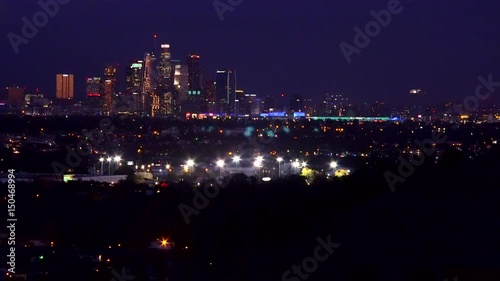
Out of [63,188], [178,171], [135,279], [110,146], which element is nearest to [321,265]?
[135,279]

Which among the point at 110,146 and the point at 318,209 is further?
the point at 110,146

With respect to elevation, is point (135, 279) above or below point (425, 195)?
below

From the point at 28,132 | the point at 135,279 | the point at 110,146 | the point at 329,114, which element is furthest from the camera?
the point at 329,114

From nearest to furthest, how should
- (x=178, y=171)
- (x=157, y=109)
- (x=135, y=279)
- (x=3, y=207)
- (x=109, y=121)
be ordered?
(x=135, y=279) < (x=3, y=207) < (x=178, y=171) < (x=109, y=121) < (x=157, y=109)

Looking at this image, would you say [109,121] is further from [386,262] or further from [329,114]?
[386,262]

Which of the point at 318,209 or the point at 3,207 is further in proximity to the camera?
the point at 3,207

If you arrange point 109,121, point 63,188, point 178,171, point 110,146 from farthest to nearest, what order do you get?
point 109,121
point 110,146
point 178,171
point 63,188

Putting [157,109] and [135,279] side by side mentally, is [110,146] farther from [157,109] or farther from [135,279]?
[157,109]

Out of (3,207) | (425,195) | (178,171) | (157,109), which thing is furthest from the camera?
(157,109)

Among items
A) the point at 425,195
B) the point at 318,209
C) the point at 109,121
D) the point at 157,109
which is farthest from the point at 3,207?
the point at 157,109
